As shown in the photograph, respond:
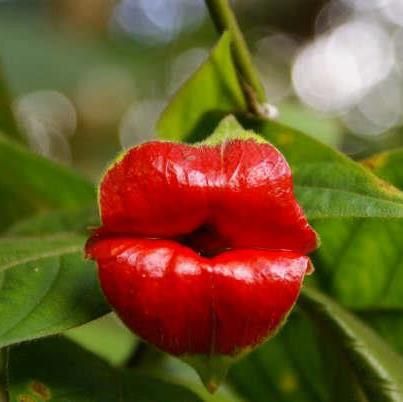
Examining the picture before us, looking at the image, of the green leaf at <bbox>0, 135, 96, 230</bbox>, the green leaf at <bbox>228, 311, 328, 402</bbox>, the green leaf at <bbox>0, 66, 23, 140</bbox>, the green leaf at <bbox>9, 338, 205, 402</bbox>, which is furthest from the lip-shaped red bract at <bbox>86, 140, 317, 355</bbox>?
the green leaf at <bbox>0, 66, 23, 140</bbox>

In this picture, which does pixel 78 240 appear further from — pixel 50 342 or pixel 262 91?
pixel 262 91

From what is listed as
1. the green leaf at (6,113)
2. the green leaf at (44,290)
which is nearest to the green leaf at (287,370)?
the green leaf at (44,290)

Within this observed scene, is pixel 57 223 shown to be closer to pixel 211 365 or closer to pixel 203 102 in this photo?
pixel 203 102

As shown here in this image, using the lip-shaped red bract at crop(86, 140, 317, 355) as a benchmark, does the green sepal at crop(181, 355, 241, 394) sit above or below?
below

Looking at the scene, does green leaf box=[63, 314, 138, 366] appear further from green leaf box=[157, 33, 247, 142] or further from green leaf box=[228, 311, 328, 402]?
green leaf box=[157, 33, 247, 142]

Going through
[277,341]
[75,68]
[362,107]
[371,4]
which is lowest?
[362,107]

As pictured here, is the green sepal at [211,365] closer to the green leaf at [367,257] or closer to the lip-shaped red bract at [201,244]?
the lip-shaped red bract at [201,244]

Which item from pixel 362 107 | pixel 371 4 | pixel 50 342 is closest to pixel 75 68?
pixel 50 342
